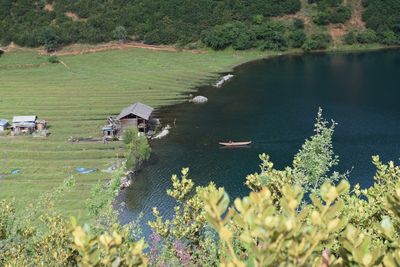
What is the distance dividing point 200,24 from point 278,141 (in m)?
55.2

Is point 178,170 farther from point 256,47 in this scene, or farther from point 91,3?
point 91,3

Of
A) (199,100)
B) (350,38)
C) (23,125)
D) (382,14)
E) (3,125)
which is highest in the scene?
(382,14)

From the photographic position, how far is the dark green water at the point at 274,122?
46.5m

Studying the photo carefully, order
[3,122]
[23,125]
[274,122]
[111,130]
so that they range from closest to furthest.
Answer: [23,125], [111,130], [3,122], [274,122]

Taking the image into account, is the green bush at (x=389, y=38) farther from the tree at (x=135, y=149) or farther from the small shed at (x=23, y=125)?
the small shed at (x=23, y=125)

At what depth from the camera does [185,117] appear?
63156mm

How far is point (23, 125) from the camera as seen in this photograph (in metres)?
54.9

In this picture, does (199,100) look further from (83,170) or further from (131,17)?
(131,17)

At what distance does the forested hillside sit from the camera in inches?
3893

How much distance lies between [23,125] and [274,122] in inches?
1160

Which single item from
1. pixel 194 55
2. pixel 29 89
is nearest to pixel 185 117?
pixel 29 89

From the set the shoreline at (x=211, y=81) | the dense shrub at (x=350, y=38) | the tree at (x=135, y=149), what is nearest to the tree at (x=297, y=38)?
the shoreline at (x=211, y=81)

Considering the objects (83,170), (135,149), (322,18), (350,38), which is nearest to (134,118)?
(135,149)

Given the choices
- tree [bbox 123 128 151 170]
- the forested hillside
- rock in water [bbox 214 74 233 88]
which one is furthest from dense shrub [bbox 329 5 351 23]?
tree [bbox 123 128 151 170]
